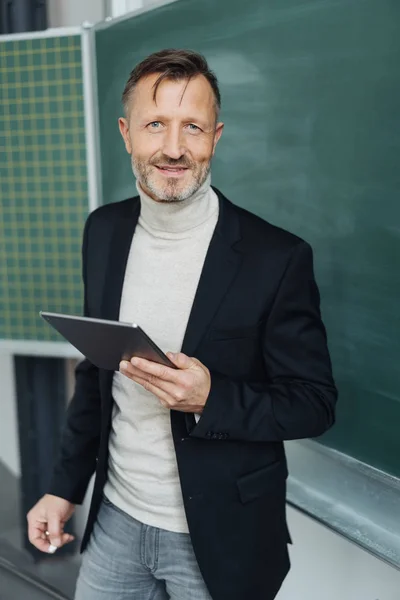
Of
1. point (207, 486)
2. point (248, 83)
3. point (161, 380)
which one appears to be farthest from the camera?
point (248, 83)

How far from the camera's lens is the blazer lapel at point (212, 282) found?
106 cm

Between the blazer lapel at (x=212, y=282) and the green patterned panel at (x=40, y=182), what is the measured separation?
40.8 inches

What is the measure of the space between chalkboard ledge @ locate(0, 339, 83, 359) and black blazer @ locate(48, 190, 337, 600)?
967mm

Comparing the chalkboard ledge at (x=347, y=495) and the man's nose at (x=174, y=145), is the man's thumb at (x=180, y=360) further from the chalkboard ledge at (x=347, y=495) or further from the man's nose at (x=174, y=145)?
the chalkboard ledge at (x=347, y=495)

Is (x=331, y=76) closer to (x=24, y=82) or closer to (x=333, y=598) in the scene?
(x=24, y=82)

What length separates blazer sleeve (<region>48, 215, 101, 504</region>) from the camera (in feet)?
4.25

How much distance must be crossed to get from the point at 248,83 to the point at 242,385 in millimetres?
769

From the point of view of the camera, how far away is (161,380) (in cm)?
96

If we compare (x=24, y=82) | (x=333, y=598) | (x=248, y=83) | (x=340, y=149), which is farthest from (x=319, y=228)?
(x=24, y=82)

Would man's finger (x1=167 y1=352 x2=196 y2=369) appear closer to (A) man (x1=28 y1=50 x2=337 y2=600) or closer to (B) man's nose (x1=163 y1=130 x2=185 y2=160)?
(A) man (x1=28 y1=50 x2=337 y2=600)

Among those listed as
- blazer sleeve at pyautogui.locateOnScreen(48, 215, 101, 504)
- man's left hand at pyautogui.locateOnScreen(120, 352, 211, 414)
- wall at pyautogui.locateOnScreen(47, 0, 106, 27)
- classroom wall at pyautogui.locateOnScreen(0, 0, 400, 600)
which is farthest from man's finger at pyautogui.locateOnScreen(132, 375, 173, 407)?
wall at pyautogui.locateOnScreen(47, 0, 106, 27)

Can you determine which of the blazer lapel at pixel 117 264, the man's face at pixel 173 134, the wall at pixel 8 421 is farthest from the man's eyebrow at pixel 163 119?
the wall at pixel 8 421

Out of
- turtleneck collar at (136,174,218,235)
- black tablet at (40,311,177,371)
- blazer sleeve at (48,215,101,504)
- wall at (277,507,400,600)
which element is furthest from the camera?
wall at (277,507,400,600)

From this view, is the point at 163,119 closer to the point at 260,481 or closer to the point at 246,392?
the point at 246,392
